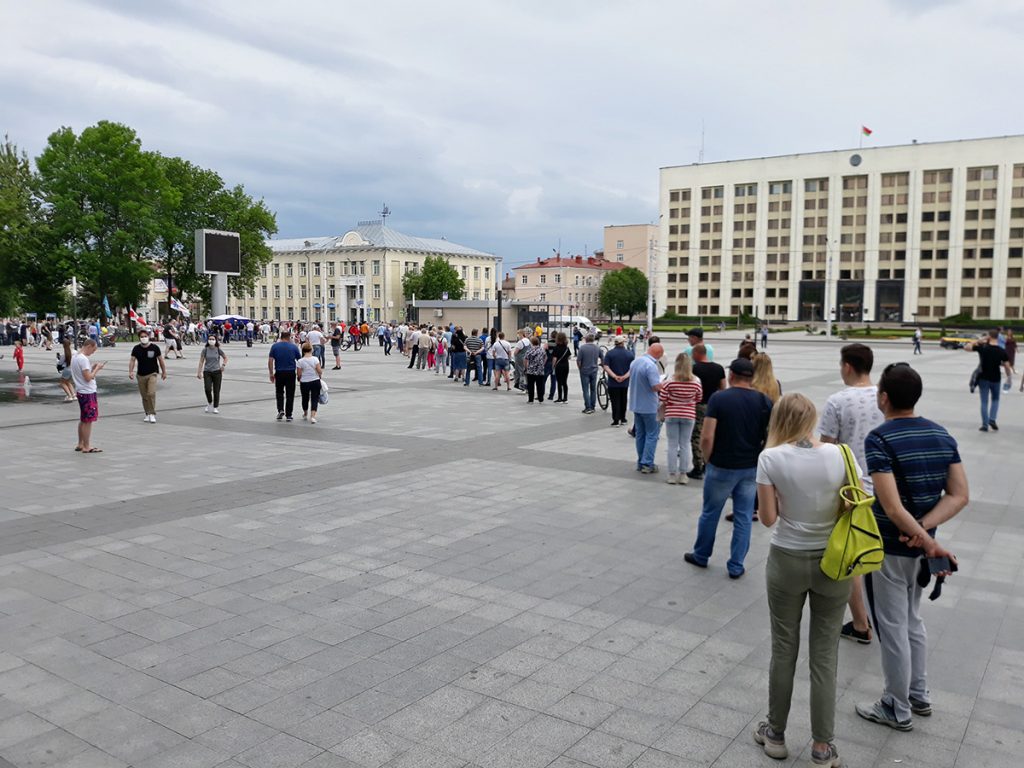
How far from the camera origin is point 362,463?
1138 cm

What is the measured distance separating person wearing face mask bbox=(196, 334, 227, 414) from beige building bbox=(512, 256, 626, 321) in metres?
113

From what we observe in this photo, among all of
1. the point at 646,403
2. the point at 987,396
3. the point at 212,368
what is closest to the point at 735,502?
the point at 646,403

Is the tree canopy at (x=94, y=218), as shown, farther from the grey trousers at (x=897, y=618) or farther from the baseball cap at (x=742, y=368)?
the grey trousers at (x=897, y=618)

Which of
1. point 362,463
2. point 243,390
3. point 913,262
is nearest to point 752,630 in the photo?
point 362,463

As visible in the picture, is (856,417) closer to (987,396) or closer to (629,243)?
(987,396)

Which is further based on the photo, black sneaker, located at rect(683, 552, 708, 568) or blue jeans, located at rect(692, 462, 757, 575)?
black sneaker, located at rect(683, 552, 708, 568)

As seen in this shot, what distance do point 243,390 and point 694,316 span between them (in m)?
92.3

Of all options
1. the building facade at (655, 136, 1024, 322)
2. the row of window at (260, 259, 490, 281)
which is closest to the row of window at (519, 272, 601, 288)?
the row of window at (260, 259, 490, 281)

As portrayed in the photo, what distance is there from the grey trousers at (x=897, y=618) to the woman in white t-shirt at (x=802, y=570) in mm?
414

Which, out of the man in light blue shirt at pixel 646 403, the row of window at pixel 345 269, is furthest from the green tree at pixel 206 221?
the man in light blue shirt at pixel 646 403

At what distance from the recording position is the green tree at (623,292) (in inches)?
4564

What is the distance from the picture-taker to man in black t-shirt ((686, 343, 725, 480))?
32.6 feet

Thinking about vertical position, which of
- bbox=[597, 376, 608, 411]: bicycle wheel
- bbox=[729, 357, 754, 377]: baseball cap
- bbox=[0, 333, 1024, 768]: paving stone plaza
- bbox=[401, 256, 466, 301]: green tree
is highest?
bbox=[401, 256, 466, 301]: green tree

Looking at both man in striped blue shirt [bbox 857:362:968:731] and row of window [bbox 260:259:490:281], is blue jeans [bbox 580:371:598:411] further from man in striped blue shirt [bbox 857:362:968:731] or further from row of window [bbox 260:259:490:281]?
row of window [bbox 260:259:490:281]
